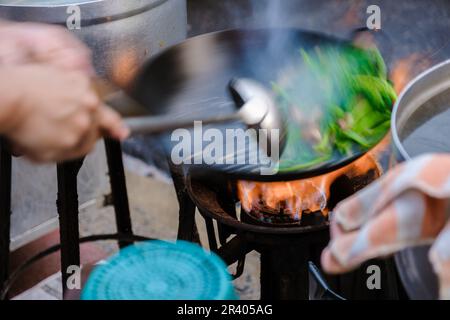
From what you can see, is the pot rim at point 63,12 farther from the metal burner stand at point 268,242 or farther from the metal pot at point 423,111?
the metal pot at point 423,111

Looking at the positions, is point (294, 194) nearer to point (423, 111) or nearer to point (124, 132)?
point (423, 111)

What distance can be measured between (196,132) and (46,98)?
2.26 feet

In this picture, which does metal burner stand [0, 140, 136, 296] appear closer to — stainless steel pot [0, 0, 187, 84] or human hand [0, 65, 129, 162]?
stainless steel pot [0, 0, 187, 84]

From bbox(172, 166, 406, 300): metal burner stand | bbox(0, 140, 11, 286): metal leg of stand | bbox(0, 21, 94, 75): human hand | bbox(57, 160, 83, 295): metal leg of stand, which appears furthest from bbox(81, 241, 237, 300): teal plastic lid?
bbox(0, 140, 11, 286): metal leg of stand

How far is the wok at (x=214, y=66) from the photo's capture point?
6.23 feet

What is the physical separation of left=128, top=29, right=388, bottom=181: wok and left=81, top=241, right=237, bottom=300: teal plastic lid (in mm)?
578

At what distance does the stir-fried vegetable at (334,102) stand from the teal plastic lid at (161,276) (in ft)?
1.45

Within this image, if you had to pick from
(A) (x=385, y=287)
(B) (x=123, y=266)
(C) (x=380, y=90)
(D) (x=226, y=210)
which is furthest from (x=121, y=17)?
(A) (x=385, y=287)

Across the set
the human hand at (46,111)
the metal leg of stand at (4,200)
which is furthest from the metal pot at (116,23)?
the human hand at (46,111)

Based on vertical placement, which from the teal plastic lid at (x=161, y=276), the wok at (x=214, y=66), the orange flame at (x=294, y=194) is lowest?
the teal plastic lid at (x=161, y=276)

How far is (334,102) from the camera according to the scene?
188 cm

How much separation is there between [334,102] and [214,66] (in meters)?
0.42

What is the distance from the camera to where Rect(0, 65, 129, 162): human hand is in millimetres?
1081

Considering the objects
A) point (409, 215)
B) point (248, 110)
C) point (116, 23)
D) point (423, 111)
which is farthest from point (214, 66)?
point (409, 215)
